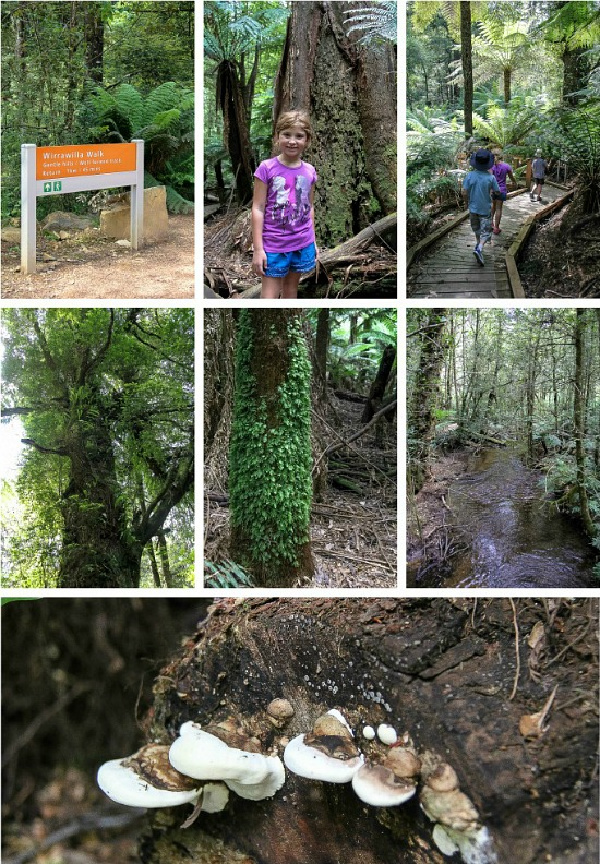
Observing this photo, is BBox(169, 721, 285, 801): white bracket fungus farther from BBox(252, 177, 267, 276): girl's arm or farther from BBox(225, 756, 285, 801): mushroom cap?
BBox(252, 177, 267, 276): girl's arm

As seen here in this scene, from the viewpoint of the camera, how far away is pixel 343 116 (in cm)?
327

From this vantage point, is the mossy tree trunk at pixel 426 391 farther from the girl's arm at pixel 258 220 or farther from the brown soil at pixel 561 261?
the girl's arm at pixel 258 220

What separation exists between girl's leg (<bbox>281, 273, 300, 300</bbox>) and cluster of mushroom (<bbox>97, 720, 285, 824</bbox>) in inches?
77.7

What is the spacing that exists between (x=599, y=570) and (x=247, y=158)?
8.64ft

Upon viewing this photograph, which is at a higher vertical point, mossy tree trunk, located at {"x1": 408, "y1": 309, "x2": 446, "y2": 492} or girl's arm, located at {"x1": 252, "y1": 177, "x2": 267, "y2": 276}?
girl's arm, located at {"x1": 252, "y1": 177, "x2": 267, "y2": 276}

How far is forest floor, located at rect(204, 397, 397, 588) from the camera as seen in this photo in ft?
10.2

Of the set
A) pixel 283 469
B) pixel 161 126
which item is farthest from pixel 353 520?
pixel 161 126

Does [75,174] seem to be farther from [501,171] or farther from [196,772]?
[196,772]

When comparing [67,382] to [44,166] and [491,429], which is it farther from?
[491,429]

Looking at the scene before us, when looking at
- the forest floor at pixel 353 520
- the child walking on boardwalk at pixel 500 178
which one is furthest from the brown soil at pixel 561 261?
the forest floor at pixel 353 520

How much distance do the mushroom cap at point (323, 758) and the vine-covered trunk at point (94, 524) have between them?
1.09 meters

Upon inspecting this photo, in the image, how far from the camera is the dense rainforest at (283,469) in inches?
121

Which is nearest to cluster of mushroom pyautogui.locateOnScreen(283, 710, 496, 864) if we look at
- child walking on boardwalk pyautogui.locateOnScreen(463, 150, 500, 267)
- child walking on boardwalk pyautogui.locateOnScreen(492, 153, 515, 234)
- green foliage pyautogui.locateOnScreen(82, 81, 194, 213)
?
child walking on boardwalk pyautogui.locateOnScreen(463, 150, 500, 267)

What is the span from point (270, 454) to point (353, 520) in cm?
52
